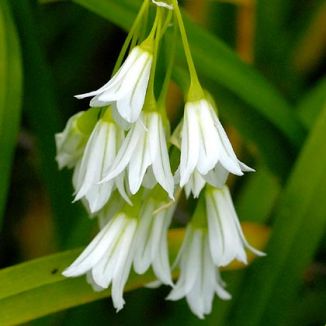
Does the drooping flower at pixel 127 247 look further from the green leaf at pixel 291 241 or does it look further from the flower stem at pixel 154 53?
the green leaf at pixel 291 241

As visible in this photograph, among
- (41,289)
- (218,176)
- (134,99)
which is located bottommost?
(41,289)

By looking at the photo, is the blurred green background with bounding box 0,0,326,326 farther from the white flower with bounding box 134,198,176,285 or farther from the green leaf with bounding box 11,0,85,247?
the white flower with bounding box 134,198,176,285

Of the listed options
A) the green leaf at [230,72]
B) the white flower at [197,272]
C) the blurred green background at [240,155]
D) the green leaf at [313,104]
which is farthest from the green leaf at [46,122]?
the green leaf at [313,104]

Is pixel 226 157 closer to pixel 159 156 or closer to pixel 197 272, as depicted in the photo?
pixel 159 156

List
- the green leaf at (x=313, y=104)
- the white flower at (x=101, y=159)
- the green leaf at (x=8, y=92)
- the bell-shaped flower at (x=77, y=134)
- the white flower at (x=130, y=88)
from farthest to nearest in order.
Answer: the green leaf at (x=313, y=104), the green leaf at (x=8, y=92), the bell-shaped flower at (x=77, y=134), the white flower at (x=101, y=159), the white flower at (x=130, y=88)

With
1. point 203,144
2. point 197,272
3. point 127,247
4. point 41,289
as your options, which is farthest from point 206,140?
point 41,289

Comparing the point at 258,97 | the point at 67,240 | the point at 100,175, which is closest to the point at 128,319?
the point at 67,240

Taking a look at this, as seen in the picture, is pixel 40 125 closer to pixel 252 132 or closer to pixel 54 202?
pixel 54 202
